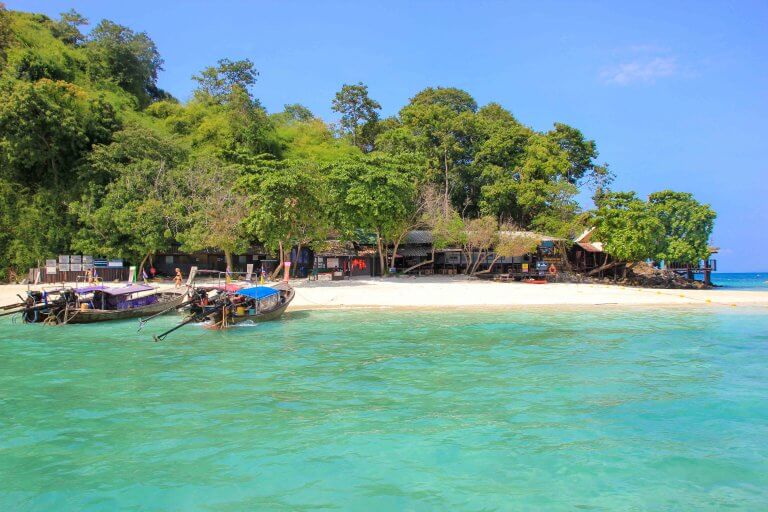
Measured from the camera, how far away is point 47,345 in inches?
594

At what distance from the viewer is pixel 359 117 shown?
48781 millimetres

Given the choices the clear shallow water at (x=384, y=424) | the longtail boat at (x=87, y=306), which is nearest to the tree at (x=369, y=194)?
the longtail boat at (x=87, y=306)

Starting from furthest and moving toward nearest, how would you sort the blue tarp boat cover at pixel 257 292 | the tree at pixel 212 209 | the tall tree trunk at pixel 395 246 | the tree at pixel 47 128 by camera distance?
the tall tree trunk at pixel 395 246 < the tree at pixel 47 128 < the tree at pixel 212 209 < the blue tarp boat cover at pixel 257 292

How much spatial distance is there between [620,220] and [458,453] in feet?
88.6

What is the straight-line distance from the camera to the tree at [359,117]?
158 feet

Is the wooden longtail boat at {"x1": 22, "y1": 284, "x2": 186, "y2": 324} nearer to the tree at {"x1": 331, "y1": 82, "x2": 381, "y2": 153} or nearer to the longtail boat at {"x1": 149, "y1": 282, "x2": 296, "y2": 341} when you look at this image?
the longtail boat at {"x1": 149, "y1": 282, "x2": 296, "y2": 341}

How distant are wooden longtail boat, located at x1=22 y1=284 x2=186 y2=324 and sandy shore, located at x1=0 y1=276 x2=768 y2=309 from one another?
498cm

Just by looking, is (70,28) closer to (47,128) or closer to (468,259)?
(47,128)

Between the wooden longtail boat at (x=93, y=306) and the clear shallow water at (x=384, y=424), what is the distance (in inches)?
126

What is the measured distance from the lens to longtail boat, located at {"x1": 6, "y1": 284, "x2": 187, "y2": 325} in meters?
18.8

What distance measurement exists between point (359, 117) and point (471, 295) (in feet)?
A: 94.8

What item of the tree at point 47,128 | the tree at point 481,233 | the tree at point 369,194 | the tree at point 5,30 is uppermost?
the tree at point 5,30

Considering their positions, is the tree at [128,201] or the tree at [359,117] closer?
the tree at [128,201]

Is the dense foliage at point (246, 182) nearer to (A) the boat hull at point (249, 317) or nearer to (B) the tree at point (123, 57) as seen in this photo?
(B) the tree at point (123, 57)
